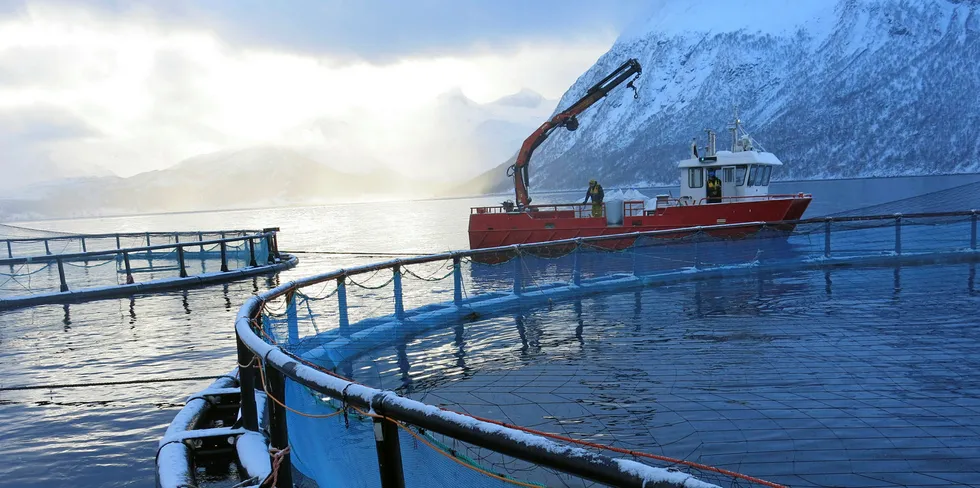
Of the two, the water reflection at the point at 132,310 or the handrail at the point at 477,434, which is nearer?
the handrail at the point at 477,434

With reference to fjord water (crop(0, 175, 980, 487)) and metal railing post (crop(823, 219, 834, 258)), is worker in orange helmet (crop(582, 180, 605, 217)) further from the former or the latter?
fjord water (crop(0, 175, 980, 487))

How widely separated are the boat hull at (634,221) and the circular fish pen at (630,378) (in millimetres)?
10891

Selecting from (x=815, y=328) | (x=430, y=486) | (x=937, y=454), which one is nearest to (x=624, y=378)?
(x=937, y=454)

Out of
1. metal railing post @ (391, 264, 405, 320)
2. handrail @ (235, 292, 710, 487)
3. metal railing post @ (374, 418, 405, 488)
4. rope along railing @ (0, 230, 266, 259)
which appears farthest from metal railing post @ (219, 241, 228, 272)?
metal railing post @ (374, 418, 405, 488)

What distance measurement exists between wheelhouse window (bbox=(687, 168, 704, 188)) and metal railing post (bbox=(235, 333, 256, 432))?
89.4ft

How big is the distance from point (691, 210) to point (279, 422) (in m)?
24.6

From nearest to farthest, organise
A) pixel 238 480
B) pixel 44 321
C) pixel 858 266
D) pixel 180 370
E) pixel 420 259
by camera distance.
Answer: pixel 238 480 < pixel 180 370 < pixel 420 259 < pixel 44 321 < pixel 858 266

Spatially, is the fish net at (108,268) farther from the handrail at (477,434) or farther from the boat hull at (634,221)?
the handrail at (477,434)

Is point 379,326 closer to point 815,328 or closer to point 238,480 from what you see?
point 238,480

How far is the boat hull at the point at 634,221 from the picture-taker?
26719 mm

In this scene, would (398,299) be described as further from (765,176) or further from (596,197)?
(765,176)

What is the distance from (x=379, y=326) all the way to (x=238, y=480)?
231 inches

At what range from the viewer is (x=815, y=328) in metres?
9.96

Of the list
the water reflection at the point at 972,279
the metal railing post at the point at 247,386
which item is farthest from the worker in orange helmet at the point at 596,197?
the metal railing post at the point at 247,386
